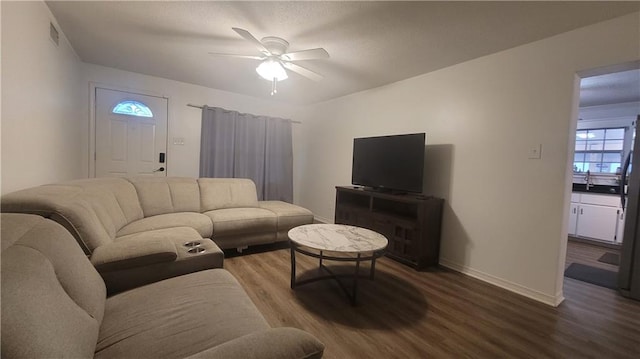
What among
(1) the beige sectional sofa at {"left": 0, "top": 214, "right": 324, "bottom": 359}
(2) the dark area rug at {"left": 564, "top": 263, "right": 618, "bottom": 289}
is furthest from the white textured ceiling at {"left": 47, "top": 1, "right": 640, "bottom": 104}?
(2) the dark area rug at {"left": 564, "top": 263, "right": 618, "bottom": 289}

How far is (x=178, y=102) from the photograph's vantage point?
403cm

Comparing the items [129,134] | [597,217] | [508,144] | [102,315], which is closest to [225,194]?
[129,134]

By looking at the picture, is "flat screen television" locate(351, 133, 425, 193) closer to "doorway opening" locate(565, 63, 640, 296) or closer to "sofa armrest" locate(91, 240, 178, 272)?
"doorway opening" locate(565, 63, 640, 296)

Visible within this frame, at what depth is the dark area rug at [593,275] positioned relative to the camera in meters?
2.59

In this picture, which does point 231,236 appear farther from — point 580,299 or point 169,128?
point 580,299

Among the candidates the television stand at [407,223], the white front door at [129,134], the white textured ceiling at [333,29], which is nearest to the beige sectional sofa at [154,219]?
the television stand at [407,223]

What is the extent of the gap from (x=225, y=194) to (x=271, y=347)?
9.56 feet

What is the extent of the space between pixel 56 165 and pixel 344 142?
3.50 m

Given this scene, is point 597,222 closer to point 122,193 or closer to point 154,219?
point 154,219

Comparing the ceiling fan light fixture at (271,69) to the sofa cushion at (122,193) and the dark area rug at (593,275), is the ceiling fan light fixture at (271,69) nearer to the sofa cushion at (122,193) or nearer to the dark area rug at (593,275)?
the sofa cushion at (122,193)

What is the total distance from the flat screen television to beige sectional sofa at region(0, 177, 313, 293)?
103 centimetres

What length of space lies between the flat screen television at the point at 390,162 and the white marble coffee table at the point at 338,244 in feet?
3.17

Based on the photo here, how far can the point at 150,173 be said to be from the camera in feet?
12.8

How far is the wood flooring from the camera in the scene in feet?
5.28
